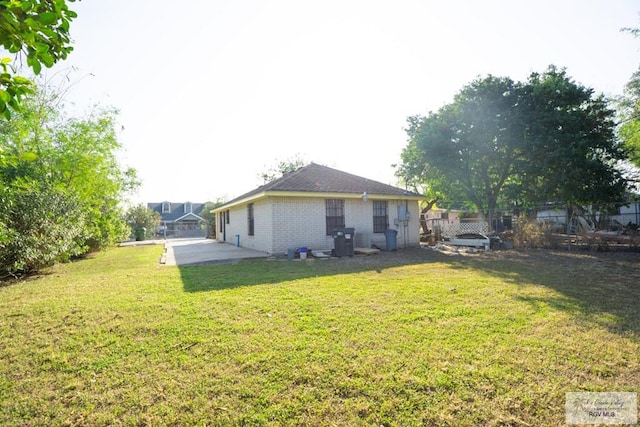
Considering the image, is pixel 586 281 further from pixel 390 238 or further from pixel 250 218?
pixel 250 218

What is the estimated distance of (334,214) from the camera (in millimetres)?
13312

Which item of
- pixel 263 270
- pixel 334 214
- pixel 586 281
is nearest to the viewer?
pixel 586 281

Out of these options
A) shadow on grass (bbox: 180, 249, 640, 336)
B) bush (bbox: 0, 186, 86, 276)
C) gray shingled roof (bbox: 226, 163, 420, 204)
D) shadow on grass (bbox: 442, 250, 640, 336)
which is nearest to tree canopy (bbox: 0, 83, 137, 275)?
bush (bbox: 0, 186, 86, 276)

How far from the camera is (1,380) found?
2822mm

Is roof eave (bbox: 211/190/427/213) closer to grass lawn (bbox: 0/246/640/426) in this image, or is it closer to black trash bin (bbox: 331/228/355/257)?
black trash bin (bbox: 331/228/355/257)

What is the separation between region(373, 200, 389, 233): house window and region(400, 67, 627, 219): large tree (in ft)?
16.0

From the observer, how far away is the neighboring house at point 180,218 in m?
42.0

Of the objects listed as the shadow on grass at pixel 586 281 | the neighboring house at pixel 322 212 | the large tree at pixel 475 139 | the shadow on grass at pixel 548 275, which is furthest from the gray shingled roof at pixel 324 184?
the shadow on grass at pixel 586 281

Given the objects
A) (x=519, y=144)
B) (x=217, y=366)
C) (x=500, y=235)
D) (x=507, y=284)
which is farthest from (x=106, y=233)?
(x=519, y=144)

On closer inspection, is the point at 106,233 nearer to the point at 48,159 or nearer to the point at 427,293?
the point at 48,159

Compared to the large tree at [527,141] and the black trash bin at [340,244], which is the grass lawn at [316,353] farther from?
the large tree at [527,141]

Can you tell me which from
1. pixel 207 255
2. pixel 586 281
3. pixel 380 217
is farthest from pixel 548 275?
pixel 207 255

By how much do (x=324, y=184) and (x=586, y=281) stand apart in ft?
31.0

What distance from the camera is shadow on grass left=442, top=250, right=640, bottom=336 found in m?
4.42
